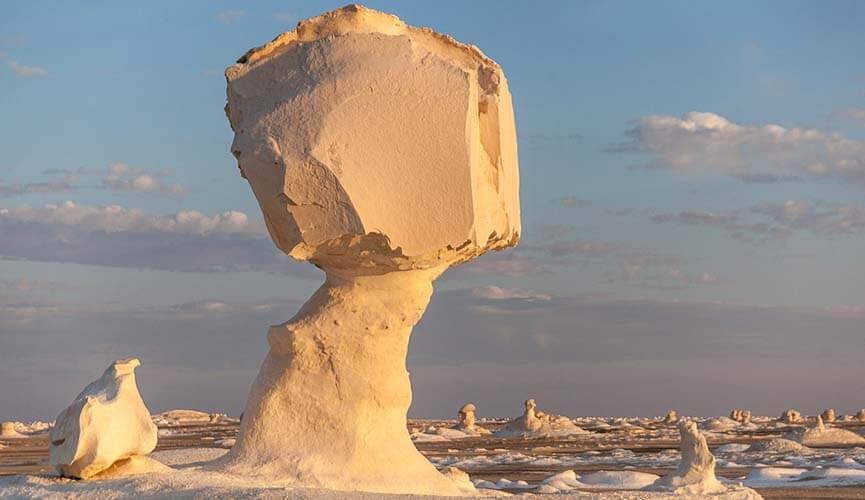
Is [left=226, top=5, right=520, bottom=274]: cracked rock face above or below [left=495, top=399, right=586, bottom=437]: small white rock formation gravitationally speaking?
above

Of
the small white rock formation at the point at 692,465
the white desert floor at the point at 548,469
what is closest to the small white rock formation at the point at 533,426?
the white desert floor at the point at 548,469

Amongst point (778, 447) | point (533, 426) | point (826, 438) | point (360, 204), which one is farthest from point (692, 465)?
point (533, 426)

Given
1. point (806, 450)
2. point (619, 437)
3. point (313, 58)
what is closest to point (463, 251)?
point (313, 58)

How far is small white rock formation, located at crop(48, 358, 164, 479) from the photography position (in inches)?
421

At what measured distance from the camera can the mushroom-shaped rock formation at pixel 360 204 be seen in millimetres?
10812

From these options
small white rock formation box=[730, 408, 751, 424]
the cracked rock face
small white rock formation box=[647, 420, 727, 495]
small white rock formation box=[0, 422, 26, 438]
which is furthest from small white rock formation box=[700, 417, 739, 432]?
the cracked rock face

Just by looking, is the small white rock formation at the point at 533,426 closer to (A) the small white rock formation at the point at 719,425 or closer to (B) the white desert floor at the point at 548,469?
(B) the white desert floor at the point at 548,469

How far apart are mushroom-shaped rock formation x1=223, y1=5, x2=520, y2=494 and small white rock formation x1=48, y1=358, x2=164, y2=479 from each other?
83 centimetres

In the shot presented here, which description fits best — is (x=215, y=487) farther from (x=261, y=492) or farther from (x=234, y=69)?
(x=234, y=69)

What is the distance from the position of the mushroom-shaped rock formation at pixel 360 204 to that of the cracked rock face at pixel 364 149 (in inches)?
0.5

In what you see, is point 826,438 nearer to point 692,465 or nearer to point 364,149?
point 692,465

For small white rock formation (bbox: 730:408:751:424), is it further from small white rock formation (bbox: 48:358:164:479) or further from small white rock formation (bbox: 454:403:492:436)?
small white rock formation (bbox: 48:358:164:479)

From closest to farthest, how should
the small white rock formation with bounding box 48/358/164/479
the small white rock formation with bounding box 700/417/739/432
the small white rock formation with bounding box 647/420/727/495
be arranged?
the small white rock formation with bounding box 48/358/164/479
the small white rock formation with bounding box 647/420/727/495
the small white rock formation with bounding box 700/417/739/432

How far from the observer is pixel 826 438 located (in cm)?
3450
